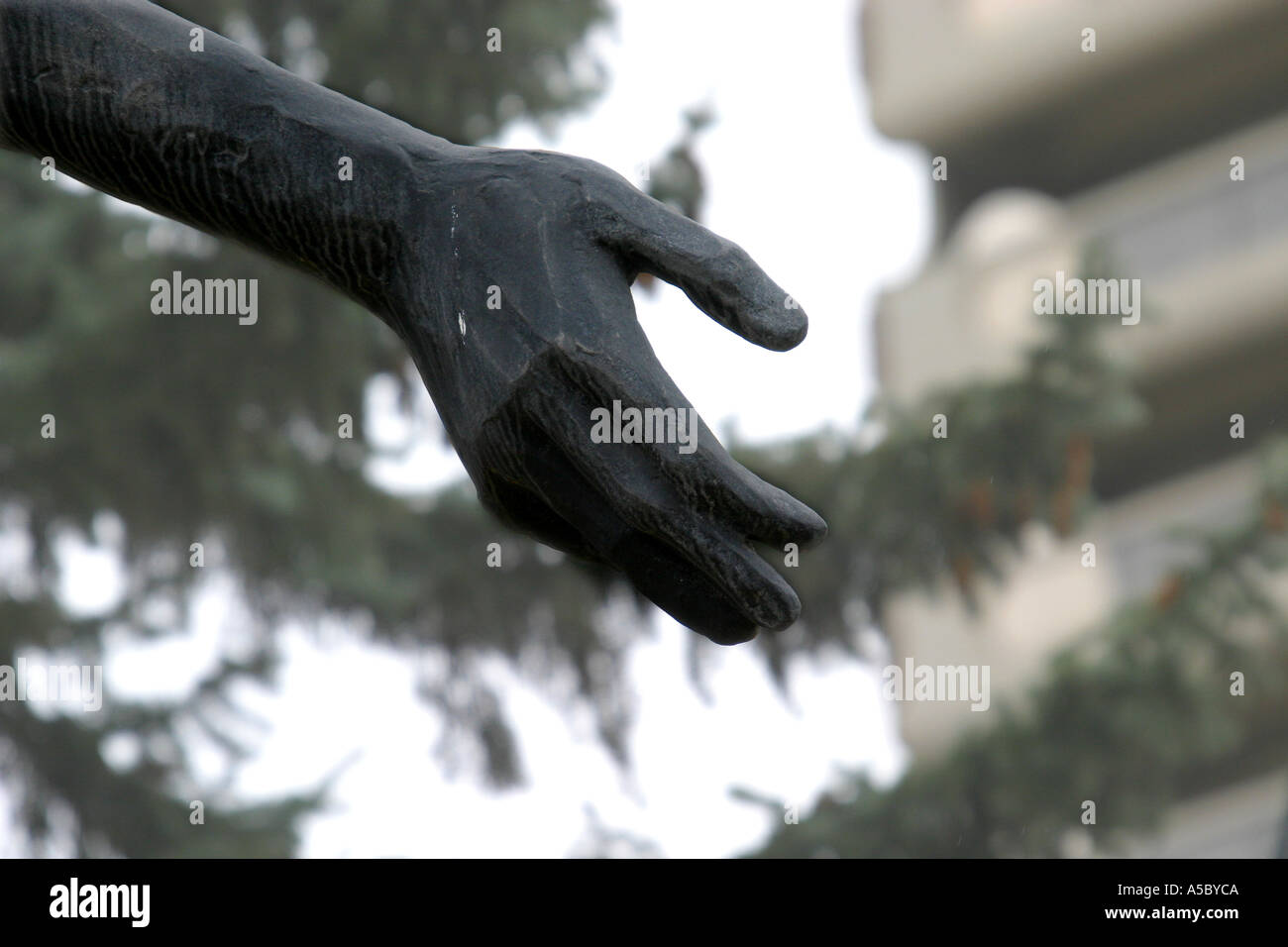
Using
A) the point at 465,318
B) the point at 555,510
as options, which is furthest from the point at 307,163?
the point at 555,510

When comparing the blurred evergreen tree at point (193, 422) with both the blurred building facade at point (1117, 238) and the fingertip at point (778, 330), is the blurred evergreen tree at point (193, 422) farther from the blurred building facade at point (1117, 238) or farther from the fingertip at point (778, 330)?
the blurred building facade at point (1117, 238)

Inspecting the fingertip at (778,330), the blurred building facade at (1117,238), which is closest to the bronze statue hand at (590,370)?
the fingertip at (778,330)

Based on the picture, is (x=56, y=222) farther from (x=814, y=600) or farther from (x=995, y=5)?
(x=995, y=5)

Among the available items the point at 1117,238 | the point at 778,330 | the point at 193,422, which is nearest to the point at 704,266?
the point at 778,330

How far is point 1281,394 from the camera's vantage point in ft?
39.9

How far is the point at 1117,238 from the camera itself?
12.5 metres

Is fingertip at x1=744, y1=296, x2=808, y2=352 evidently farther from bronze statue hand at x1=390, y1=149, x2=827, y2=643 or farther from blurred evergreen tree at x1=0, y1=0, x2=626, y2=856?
blurred evergreen tree at x1=0, y1=0, x2=626, y2=856

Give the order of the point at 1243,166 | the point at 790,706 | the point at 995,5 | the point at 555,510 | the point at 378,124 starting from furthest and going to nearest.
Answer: the point at 995,5 → the point at 1243,166 → the point at 790,706 → the point at 378,124 → the point at 555,510

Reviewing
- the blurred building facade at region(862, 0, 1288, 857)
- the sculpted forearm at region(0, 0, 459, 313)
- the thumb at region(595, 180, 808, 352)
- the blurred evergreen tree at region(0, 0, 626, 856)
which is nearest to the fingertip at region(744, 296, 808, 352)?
the thumb at region(595, 180, 808, 352)

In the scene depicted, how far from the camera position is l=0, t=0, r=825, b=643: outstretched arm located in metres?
1.33

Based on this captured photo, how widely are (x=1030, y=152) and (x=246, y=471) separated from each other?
9319 mm

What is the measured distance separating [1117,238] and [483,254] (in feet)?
38.1

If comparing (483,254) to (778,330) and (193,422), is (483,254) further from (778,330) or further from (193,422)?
(193,422)

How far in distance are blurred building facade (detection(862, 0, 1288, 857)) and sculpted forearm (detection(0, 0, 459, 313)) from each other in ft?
31.2
